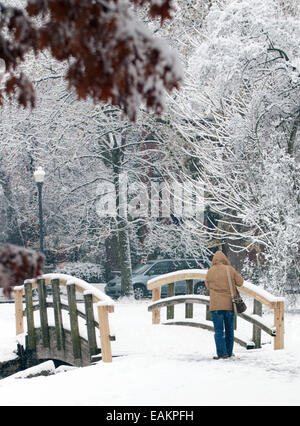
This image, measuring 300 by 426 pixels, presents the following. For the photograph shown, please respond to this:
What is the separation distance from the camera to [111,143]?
25.3 m

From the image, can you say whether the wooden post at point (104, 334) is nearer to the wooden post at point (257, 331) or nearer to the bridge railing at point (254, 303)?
the bridge railing at point (254, 303)

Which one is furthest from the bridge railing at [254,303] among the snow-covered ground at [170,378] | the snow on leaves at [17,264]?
the snow on leaves at [17,264]

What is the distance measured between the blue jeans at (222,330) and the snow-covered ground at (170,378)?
18 centimetres

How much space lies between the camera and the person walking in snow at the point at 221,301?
379 inches

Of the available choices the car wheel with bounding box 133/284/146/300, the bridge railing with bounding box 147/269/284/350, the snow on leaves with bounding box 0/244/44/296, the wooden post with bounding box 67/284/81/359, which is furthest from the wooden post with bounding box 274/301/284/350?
the car wheel with bounding box 133/284/146/300

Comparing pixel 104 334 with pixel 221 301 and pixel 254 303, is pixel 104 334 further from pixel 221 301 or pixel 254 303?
pixel 254 303

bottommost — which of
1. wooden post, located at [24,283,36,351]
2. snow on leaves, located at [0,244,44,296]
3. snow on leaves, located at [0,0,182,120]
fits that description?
wooden post, located at [24,283,36,351]

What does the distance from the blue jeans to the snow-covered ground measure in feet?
0.60

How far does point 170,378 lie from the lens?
8.38 meters

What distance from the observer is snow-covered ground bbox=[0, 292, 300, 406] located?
7.31 metres

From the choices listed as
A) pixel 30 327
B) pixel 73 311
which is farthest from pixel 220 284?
pixel 30 327

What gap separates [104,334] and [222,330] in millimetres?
1714

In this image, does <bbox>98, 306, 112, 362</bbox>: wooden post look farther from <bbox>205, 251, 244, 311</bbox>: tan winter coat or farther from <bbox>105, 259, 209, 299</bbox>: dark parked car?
<bbox>105, 259, 209, 299</bbox>: dark parked car
